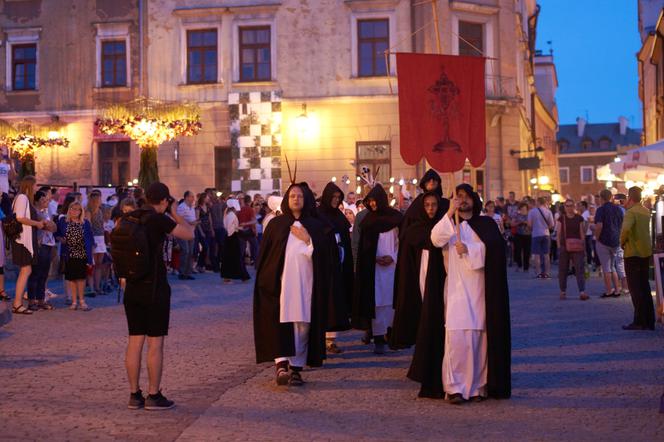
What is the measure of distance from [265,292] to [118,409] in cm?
196

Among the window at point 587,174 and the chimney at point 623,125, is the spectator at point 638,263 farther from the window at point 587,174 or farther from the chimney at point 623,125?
the chimney at point 623,125

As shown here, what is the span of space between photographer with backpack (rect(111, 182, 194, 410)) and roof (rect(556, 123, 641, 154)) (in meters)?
110

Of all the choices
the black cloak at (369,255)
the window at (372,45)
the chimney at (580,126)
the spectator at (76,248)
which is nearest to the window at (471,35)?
the window at (372,45)

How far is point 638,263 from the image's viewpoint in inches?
530

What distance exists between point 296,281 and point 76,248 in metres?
7.35

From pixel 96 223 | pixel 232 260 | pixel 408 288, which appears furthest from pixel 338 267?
pixel 232 260

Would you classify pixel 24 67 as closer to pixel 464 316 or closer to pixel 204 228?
pixel 204 228

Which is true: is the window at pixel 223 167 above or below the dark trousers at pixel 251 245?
above

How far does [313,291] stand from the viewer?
31.0ft

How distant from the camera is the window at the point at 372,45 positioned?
112ft

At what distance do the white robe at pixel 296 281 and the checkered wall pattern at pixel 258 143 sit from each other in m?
24.9

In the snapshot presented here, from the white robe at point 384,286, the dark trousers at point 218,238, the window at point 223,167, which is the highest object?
the window at point 223,167

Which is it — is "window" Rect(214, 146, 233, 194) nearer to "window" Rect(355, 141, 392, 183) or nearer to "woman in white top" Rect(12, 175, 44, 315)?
"window" Rect(355, 141, 392, 183)

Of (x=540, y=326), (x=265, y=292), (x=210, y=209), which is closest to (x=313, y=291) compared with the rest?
(x=265, y=292)
